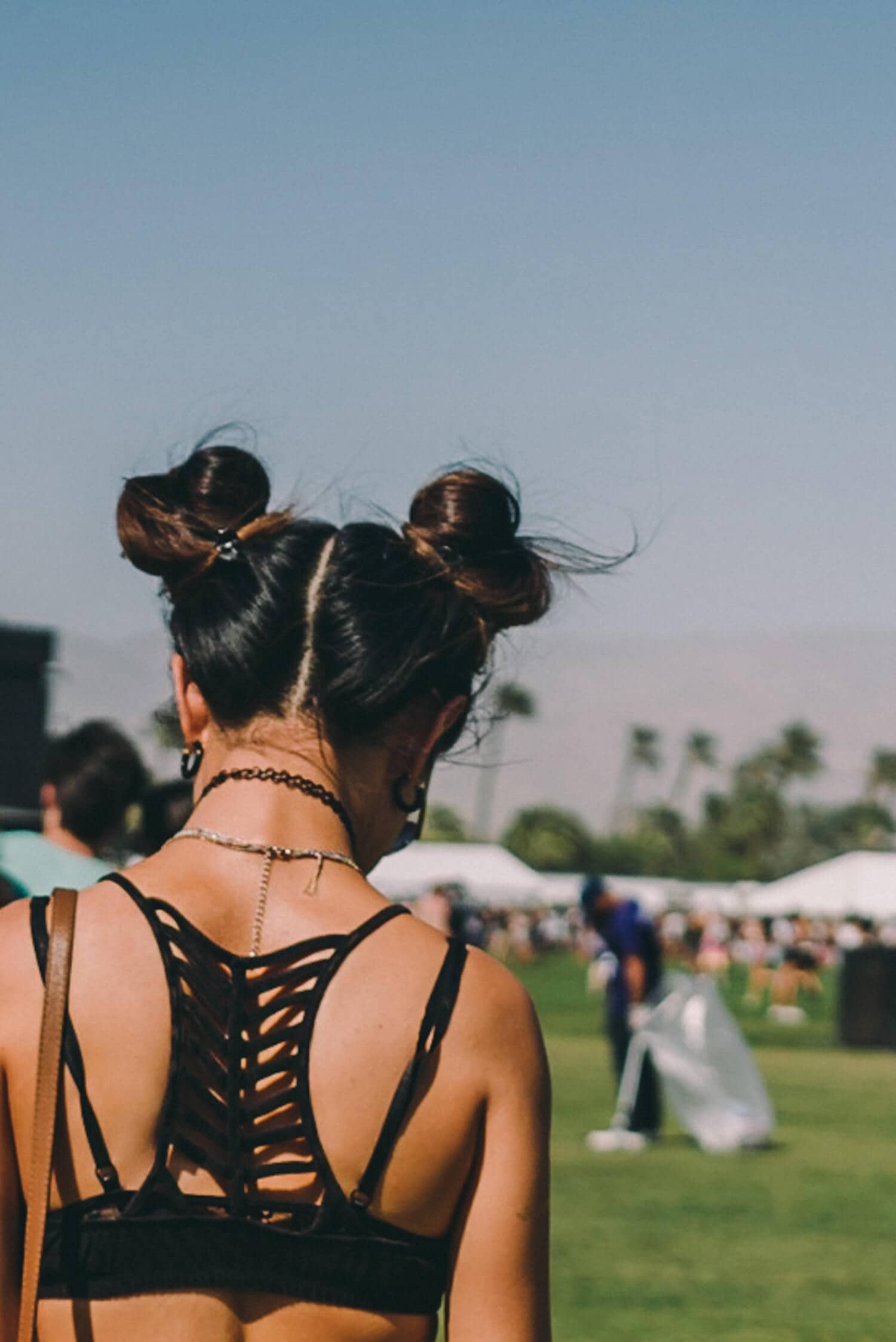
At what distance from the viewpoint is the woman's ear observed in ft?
7.44

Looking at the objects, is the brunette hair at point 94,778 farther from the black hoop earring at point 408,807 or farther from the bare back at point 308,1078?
the bare back at point 308,1078

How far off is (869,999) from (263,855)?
2799 centimetres

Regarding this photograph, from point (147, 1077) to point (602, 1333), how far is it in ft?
20.0

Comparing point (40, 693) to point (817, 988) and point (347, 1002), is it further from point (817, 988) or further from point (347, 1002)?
point (817, 988)

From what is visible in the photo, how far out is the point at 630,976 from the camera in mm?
14836

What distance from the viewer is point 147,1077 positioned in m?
2.10

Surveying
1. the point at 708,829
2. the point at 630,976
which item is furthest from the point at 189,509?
the point at 708,829

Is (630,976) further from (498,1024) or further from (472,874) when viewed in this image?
(472,874)

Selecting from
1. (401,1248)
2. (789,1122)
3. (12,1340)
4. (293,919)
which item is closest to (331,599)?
(293,919)

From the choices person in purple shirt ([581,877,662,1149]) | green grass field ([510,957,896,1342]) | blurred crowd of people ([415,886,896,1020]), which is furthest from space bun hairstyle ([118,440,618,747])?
blurred crowd of people ([415,886,896,1020])

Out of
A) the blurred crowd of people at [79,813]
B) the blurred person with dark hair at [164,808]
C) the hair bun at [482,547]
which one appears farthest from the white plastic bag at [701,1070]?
the hair bun at [482,547]

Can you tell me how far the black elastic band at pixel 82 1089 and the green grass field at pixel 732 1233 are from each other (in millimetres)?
5935

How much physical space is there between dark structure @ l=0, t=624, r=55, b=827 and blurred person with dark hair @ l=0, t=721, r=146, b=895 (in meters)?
11.6

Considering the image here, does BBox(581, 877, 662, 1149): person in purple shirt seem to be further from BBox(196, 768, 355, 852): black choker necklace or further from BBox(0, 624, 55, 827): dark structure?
BBox(196, 768, 355, 852): black choker necklace
